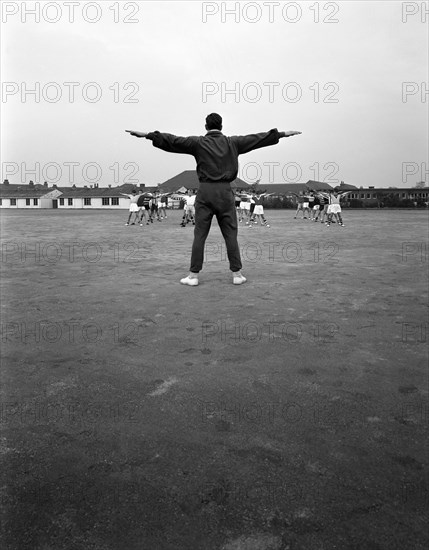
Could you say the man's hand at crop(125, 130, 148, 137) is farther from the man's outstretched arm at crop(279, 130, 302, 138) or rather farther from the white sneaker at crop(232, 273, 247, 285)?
the white sneaker at crop(232, 273, 247, 285)

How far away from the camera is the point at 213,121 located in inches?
245

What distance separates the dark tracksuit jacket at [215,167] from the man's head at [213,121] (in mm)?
85

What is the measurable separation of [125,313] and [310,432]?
275cm

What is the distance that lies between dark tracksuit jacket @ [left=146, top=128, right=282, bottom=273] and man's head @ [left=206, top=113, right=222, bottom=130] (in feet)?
0.28

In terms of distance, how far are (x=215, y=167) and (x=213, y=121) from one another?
65 centimetres

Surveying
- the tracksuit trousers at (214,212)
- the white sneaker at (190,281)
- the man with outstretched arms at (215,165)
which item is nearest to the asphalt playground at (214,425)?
the white sneaker at (190,281)

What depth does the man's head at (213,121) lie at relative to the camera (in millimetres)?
6230

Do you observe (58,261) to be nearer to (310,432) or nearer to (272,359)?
(272,359)
